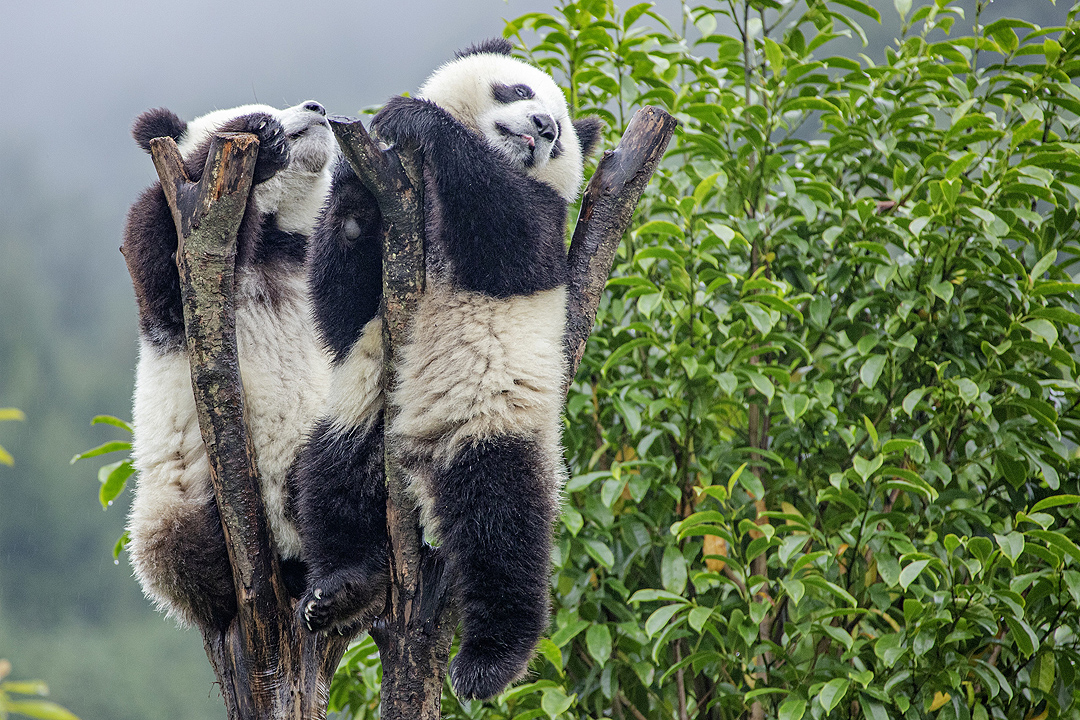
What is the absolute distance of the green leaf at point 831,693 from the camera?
1834 millimetres

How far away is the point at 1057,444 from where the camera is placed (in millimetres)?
2186

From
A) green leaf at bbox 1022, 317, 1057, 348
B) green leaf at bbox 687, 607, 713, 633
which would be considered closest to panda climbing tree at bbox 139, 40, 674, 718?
green leaf at bbox 687, 607, 713, 633

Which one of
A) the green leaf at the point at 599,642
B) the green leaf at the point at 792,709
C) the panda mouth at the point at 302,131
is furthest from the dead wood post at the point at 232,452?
the green leaf at the point at 792,709

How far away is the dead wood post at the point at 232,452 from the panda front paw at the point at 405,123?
10.0 inches

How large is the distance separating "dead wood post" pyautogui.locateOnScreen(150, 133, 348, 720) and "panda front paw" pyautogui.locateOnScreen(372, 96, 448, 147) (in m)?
0.25

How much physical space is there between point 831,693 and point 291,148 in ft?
5.79

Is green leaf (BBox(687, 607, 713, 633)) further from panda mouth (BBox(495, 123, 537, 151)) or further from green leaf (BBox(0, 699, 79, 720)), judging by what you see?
green leaf (BBox(0, 699, 79, 720))

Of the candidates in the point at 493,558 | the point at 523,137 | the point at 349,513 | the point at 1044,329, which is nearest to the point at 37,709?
the point at 493,558

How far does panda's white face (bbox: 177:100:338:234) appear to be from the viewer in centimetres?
206

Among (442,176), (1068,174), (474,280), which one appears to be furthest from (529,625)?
(1068,174)

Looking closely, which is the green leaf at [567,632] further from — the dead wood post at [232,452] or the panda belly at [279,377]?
the panda belly at [279,377]

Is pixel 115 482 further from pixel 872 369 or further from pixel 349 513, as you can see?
pixel 872 369

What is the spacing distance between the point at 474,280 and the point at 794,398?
91 cm

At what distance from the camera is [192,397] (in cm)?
196
